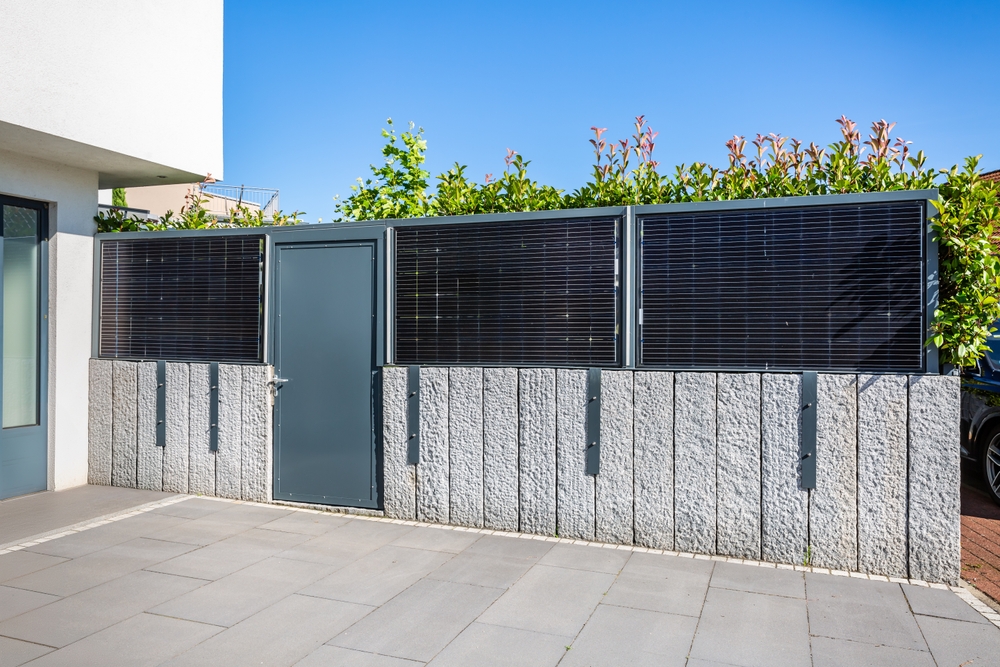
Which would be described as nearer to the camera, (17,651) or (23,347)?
(17,651)

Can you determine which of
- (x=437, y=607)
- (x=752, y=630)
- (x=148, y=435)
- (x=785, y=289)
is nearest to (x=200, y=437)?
(x=148, y=435)

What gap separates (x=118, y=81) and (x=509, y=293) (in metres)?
4.24

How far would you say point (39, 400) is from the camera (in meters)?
7.27

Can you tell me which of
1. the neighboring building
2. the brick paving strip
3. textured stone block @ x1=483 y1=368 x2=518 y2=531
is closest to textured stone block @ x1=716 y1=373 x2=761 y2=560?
the brick paving strip

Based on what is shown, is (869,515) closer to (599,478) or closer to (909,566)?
(909,566)

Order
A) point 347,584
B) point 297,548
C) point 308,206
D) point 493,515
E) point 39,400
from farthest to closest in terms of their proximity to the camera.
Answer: point 308,206, point 39,400, point 493,515, point 297,548, point 347,584

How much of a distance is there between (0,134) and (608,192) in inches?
201

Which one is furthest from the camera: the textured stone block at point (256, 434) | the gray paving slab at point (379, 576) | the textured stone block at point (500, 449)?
the textured stone block at point (256, 434)

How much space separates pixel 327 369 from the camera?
21.7 feet

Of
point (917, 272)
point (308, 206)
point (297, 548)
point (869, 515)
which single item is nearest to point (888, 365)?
point (917, 272)

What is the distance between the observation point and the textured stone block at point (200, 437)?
278 inches

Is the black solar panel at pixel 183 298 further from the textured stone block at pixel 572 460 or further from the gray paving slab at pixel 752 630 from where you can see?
the gray paving slab at pixel 752 630

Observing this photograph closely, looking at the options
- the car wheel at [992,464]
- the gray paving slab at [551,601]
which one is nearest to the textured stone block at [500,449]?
the gray paving slab at [551,601]

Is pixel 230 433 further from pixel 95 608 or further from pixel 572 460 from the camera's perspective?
pixel 572 460
